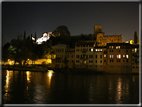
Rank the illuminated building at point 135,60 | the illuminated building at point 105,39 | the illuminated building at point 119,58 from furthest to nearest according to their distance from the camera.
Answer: the illuminated building at point 105,39
the illuminated building at point 119,58
the illuminated building at point 135,60

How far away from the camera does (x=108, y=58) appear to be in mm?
42812

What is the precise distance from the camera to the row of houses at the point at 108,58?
139 ft

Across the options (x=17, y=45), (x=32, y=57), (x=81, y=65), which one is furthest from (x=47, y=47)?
(x=81, y=65)

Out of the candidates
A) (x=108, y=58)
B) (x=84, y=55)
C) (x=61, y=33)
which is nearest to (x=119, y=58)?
(x=108, y=58)

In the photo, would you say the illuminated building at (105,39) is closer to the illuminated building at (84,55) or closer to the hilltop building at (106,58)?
the hilltop building at (106,58)

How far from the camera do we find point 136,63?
4216 cm

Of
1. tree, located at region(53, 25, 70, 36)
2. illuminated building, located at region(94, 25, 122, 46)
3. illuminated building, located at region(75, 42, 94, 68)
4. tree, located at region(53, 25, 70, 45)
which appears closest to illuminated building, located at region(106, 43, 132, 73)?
illuminated building, located at region(75, 42, 94, 68)

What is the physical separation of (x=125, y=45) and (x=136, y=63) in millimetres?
4882

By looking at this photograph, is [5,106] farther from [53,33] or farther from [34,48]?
[53,33]

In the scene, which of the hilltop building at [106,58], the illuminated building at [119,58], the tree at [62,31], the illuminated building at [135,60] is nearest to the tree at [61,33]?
the tree at [62,31]

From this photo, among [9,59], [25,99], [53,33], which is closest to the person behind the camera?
[25,99]

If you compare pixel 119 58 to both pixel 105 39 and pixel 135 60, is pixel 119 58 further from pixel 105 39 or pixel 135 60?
pixel 105 39

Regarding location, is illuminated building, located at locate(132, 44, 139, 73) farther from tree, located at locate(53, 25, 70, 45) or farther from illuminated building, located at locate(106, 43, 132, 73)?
tree, located at locate(53, 25, 70, 45)

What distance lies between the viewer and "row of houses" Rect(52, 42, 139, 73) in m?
42.2
